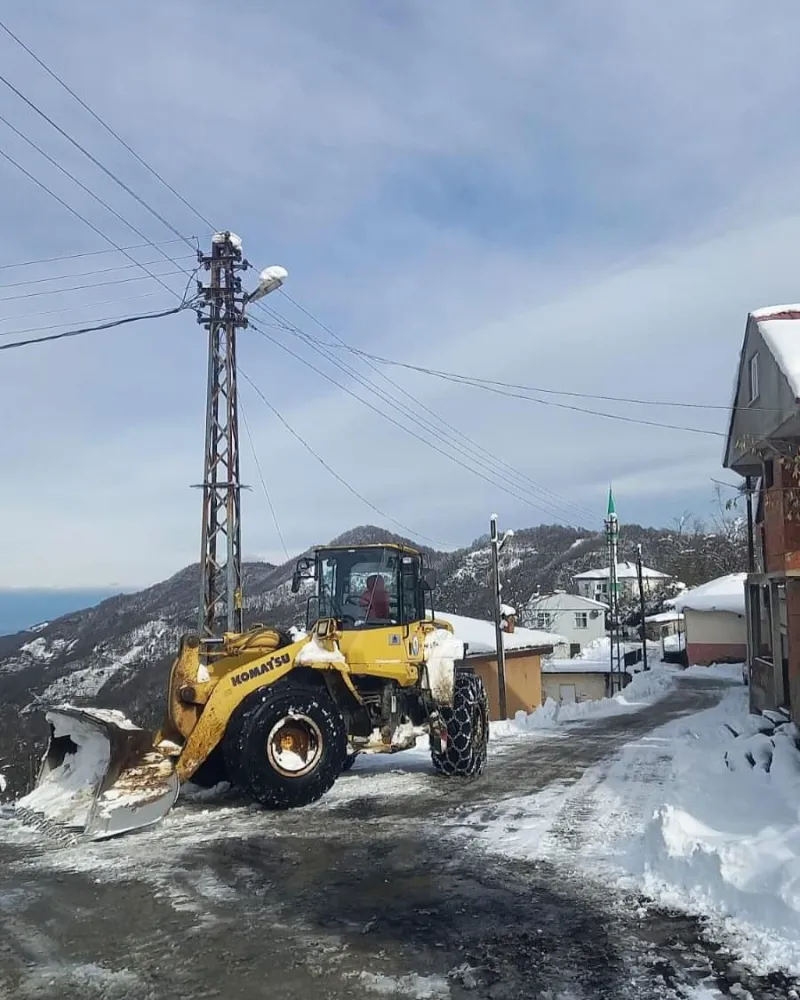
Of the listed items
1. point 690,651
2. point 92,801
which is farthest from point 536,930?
point 690,651

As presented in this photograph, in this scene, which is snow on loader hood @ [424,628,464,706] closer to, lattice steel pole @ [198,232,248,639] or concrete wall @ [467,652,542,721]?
lattice steel pole @ [198,232,248,639]

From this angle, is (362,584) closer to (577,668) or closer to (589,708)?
(589,708)

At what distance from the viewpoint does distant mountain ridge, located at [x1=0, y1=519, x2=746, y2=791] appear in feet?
167

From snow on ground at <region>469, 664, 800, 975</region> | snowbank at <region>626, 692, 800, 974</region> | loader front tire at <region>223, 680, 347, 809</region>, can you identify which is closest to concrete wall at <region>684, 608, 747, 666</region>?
snow on ground at <region>469, 664, 800, 975</region>

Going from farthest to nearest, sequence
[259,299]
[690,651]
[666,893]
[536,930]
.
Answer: [690,651] → [259,299] → [666,893] → [536,930]

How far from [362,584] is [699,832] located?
490 cm

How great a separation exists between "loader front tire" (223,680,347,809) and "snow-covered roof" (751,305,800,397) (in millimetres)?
9951

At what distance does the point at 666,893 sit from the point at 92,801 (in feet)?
17.3

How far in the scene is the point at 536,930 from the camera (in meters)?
5.68

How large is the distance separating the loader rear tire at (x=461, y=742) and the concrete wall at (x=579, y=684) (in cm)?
3776

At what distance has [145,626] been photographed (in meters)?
83.2

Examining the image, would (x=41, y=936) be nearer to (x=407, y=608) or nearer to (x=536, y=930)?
(x=536, y=930)

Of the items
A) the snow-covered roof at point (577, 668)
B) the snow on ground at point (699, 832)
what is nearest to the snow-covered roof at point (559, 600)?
the snow-covered roof at point (577, 668)

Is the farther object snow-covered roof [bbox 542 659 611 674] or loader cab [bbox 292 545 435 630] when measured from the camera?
snow-covered roof [bbox 542 659 611 674]
